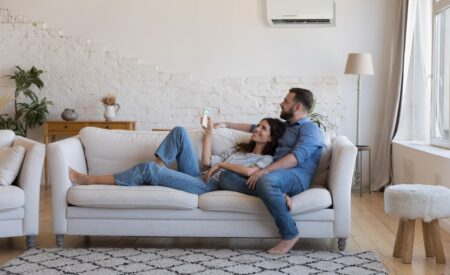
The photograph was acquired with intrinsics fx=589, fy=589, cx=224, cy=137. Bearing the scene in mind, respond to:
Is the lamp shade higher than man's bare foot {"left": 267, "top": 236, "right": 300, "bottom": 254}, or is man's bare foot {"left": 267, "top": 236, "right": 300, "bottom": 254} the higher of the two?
→ the lamp shade

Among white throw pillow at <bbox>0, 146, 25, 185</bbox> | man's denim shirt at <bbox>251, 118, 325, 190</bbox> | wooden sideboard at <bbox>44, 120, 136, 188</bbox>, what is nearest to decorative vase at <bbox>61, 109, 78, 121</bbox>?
wooden sideboard at <bbox>44, 120, 136, 188</bbox>

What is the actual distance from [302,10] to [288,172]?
323cm

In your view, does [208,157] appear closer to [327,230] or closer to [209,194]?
[209,194]

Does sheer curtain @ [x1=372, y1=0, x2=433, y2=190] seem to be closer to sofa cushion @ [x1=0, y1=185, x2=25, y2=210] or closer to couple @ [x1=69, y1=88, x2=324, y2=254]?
couple @ [x1=69, y1=88, x2=324, y2=254]

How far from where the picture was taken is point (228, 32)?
6.76 meters

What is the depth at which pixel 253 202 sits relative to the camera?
378 centimetres

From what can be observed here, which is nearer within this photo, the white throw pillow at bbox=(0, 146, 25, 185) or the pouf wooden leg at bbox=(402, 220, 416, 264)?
the pouf wooden leg at bbox=(402, 220, 416, 264)

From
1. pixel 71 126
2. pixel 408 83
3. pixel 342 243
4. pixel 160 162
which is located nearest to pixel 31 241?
pixel 160 162

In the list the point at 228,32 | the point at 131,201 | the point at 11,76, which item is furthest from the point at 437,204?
the point at 11,76

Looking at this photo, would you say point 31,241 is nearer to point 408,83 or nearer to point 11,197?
point 11,197

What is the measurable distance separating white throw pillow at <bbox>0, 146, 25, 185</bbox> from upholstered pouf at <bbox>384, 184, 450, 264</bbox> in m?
2.42

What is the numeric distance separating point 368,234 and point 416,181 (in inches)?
47.6

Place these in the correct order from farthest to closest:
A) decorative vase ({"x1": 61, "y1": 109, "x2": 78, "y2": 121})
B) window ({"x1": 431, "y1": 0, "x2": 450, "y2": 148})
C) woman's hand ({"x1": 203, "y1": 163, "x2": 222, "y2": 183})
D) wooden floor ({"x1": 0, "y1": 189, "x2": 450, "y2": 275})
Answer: decorative vase ({"x1": 61, "y1": 109, "x2": 78, "y2": 121}) → window ({"x1": 431, "y1": 0, "x2": 450, "y2": 148}) → woman's hand ({"x1": 203, "y1": 163, "x2": 222, "y2": 183}) → wooden floor ({"x1": 0, "y1": 189, "x2": 450, "y2": 275})

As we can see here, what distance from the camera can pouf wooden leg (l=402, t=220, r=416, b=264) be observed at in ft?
11.7
